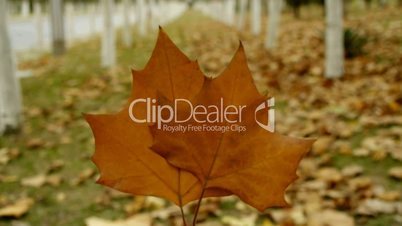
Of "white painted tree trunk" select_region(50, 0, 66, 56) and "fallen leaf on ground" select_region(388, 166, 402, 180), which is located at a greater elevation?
"white painted tree trunk" select_region(50, 0, 66, 56)

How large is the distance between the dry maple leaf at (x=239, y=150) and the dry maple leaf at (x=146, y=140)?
0.05 feet

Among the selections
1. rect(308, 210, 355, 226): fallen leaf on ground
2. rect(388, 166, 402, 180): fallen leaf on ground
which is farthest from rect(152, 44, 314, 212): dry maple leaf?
rect(388, 166, 402, 180): fallen leaf on ground

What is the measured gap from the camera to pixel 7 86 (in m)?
4.53

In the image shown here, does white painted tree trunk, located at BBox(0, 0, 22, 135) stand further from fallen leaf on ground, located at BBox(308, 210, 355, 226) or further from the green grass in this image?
fallen leaf on ground, located at BBox(308, 210, 355, 226)

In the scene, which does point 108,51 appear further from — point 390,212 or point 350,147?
point 390,212

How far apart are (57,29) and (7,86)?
25.0ft

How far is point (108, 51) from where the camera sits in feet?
27.6

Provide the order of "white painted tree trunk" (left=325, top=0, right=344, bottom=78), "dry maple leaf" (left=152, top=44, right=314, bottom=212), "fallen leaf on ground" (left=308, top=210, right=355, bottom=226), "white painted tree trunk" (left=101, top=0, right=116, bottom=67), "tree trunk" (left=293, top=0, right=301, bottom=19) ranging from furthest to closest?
"tree trunk" (left=293, top=0, right=301, bottom=19), "white painted tree trunk" (left=101, top=0, right=116, bottom=67), "white painted tree trunk" (left=325, top=0, right=344, bottom=78), "fallen leaf on ground" (left=308, top=210, right=355, bottom=226), "dry maple leaf" (left=152, top=44, right=314, bottom=212)

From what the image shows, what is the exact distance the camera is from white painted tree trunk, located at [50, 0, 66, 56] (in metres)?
11.6

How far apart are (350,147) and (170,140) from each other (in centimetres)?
311

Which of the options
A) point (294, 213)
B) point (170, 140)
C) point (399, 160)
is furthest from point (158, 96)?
point (399, 160)

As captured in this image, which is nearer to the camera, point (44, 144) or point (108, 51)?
point (44, 144)

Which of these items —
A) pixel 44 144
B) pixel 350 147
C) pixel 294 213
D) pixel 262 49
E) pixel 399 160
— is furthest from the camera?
pixel 262 49

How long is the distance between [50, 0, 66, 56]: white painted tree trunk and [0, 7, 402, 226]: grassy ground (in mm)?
4520
